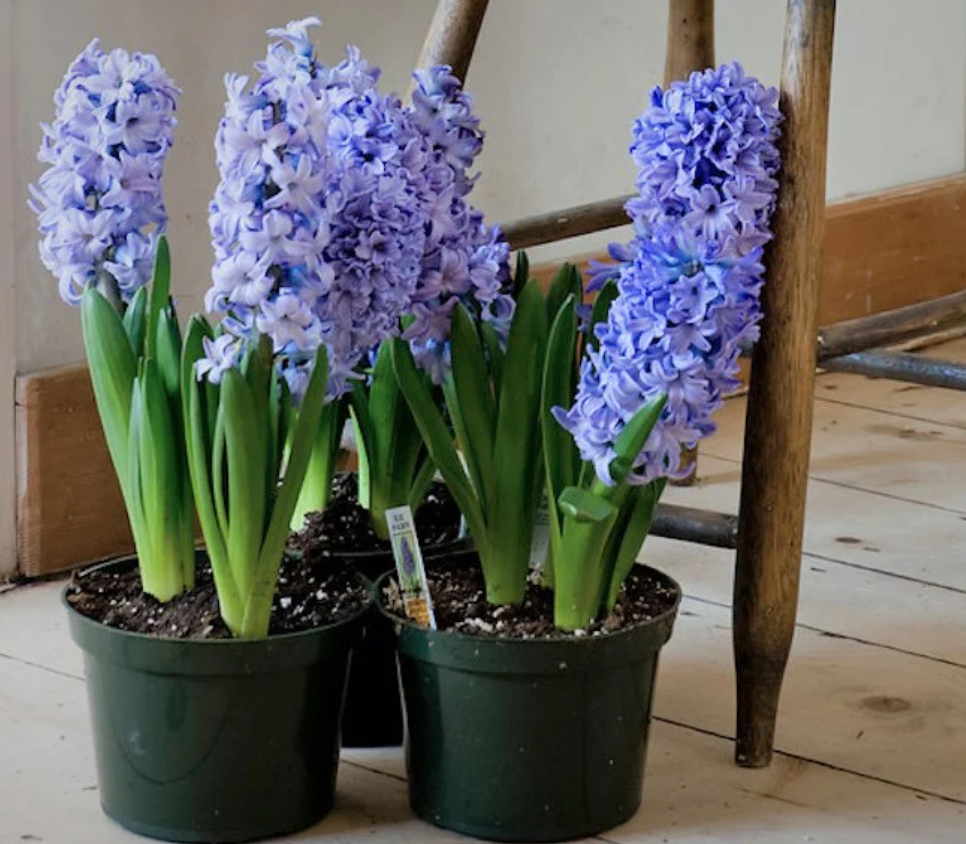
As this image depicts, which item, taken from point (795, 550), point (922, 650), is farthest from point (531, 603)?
point (922, 650)

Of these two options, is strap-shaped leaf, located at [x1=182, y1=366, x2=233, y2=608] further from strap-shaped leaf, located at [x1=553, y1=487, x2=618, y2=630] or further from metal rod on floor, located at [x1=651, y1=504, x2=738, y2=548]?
metal rod on floor, located at [x1=651, y1=504, x2=738, y2=548]

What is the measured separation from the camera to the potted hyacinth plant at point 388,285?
116 cm

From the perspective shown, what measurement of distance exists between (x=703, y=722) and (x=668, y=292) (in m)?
0.43

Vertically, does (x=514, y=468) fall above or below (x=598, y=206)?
below

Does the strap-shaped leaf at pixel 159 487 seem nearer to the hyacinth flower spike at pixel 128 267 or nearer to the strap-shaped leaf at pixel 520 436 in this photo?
the hyacinth flower spike at pixel 128 267

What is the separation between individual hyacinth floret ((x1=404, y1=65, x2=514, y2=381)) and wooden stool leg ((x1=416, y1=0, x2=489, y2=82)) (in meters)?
0.22

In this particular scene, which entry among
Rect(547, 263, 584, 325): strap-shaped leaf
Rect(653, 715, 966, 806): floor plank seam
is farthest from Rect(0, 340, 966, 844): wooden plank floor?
Rect(547, 263, 584, 325): strap-shaped leaf

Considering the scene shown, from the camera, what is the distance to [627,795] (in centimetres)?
129

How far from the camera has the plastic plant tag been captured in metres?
1.25

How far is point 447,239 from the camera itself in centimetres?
125

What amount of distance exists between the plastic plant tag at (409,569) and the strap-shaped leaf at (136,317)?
19 centimetres

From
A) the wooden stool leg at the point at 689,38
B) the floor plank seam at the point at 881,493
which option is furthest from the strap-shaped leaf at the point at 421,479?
the floor plank seam at the point at 881,493

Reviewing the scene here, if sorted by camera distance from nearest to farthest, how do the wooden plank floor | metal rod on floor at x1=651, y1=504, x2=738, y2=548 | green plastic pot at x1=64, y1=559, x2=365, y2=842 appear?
1. green plastic pot at x1=64, y1=559, x2=365, y2=842
2. the wooden plank floor
3. metal rod on floor at x1=651, y1=504, x2=738, y2=548

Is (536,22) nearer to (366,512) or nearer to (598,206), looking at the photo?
(598,206)
